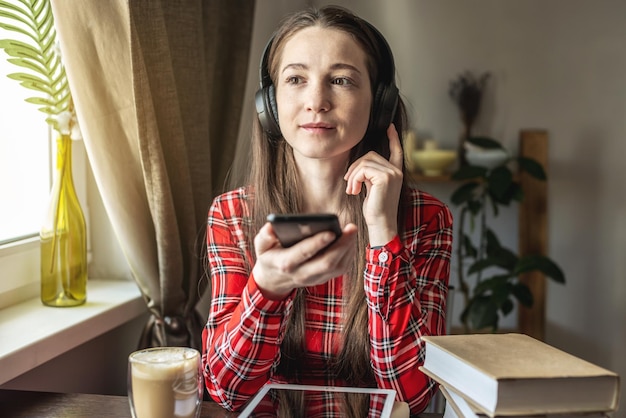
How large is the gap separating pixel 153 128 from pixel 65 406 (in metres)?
0.61

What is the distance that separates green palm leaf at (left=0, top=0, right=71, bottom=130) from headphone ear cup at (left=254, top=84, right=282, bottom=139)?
0.42 m

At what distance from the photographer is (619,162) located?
293cm

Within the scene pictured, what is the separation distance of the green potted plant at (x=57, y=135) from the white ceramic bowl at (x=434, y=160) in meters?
1.62

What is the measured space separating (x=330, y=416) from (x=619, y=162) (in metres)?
2.42

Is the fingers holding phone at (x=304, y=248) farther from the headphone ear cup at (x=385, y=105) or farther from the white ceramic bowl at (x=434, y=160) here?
the white ceramic bowl at (x=434, y=160)

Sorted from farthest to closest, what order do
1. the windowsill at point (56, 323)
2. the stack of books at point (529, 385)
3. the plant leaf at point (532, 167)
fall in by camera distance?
the plant leaf at point (532, 167), the windowsill at point (56, 323), the stack of books at point (529, 385)

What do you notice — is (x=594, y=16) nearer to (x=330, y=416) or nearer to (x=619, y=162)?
(x=619, y=162)

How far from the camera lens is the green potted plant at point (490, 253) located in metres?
2.64

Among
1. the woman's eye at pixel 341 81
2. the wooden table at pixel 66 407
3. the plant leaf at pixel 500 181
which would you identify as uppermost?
the woman's eye at pixel 341 81

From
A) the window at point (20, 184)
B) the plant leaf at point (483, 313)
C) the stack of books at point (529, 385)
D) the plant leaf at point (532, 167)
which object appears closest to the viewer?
the stack of books at point (529, 385)

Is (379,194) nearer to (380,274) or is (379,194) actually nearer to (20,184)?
(380,274)

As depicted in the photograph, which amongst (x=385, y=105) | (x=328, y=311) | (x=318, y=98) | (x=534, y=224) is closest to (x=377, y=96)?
(x=385, y=105)

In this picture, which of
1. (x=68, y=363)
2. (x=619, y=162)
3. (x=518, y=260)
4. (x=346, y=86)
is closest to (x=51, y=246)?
(x=68, y=363)

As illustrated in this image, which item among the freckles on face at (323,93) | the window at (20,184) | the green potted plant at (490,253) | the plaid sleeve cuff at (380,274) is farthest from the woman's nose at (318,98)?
the green potted plant at (490,253)
